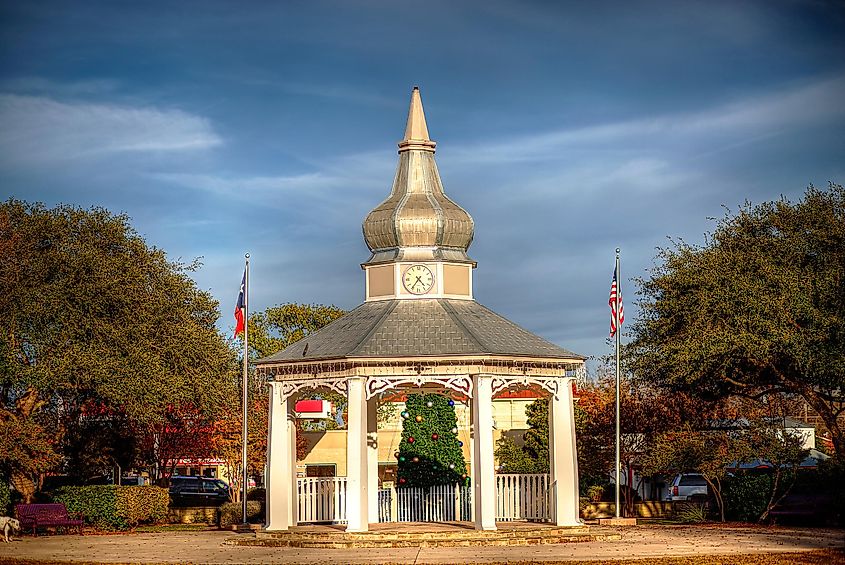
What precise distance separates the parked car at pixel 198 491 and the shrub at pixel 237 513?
16385 mm

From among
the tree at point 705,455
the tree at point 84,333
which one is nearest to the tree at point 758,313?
the tree at point 705,455

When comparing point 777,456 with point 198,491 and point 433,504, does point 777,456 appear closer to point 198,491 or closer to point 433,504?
point 433,504

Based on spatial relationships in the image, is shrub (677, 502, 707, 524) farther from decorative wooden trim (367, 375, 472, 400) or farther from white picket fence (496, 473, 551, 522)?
decorative wooden trim (367, 375, 472, 400)

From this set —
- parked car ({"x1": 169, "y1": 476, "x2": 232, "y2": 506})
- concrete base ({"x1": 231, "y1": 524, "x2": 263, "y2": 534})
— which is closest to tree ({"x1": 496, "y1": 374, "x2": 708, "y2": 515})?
parked car ({"x1": 169, "y1": 476, "x2": 232, "y2": 506})

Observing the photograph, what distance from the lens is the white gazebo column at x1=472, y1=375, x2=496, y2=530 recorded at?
31.1m

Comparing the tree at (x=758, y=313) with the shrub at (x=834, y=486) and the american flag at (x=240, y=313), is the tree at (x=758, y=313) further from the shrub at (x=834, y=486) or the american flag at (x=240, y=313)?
the american flag at (x=240, y=313)

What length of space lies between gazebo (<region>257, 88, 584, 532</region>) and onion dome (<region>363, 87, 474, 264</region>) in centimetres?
3

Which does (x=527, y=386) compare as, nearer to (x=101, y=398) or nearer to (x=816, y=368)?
(x=816, y=368)

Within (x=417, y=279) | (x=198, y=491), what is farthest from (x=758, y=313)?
(x=198, y=491)

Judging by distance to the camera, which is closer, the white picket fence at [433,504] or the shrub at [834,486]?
the shrub at [834,486]

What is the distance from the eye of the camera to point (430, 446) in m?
43.0

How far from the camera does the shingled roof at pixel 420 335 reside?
31.6m

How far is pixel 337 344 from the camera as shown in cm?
3262

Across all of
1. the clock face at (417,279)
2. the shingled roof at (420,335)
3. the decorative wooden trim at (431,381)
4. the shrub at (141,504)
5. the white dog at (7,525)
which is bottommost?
the white dog at (7,525)
